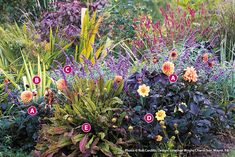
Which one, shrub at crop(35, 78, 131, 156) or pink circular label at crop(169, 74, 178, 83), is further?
pink circular label at crop(169, 74, 178, 83)

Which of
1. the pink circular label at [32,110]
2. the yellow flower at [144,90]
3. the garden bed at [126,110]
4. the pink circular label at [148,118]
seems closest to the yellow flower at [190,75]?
the garden bed at [126,110]

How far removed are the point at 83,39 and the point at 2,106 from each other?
1.86 metres

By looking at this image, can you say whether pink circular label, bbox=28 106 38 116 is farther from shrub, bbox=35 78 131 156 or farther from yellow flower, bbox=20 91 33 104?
shrub, bbox=35 78 131 156

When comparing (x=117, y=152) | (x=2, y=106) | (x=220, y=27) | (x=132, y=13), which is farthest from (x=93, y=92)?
(x=132, y=13)

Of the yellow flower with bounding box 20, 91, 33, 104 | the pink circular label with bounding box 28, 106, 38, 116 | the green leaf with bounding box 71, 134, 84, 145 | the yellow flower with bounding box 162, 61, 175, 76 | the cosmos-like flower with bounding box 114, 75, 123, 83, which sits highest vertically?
the yellow flower with bounding box 162, 61, 175, 76

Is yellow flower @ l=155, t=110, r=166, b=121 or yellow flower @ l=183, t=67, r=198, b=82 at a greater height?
yellow flower @ l=183, t=67, r=198, b=82

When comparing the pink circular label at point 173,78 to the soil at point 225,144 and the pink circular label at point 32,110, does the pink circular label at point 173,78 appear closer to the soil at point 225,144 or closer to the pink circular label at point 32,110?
the soil at point 225,144

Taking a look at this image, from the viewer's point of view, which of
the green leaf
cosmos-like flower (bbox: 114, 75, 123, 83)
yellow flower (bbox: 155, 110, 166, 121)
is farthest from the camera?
cosmos-like flower (bbox: 114, 75, 123, 83)

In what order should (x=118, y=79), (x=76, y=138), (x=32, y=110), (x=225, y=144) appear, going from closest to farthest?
(x=76, y=138), (x=118, y=79), (x=32, y=110), (x=225, y=144)

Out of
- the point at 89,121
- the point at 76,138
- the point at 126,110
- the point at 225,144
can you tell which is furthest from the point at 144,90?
the point at 225,144

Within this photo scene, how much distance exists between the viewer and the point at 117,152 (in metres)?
4.23

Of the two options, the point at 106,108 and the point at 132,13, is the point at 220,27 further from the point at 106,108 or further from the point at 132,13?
the point at 106,108

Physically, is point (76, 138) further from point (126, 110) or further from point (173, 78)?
point (173, 78)

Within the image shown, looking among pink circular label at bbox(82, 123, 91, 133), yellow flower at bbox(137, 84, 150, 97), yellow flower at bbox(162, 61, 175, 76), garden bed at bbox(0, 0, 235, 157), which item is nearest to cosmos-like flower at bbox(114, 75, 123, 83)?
garden bed at bbox(0, 0, 235, 157)
